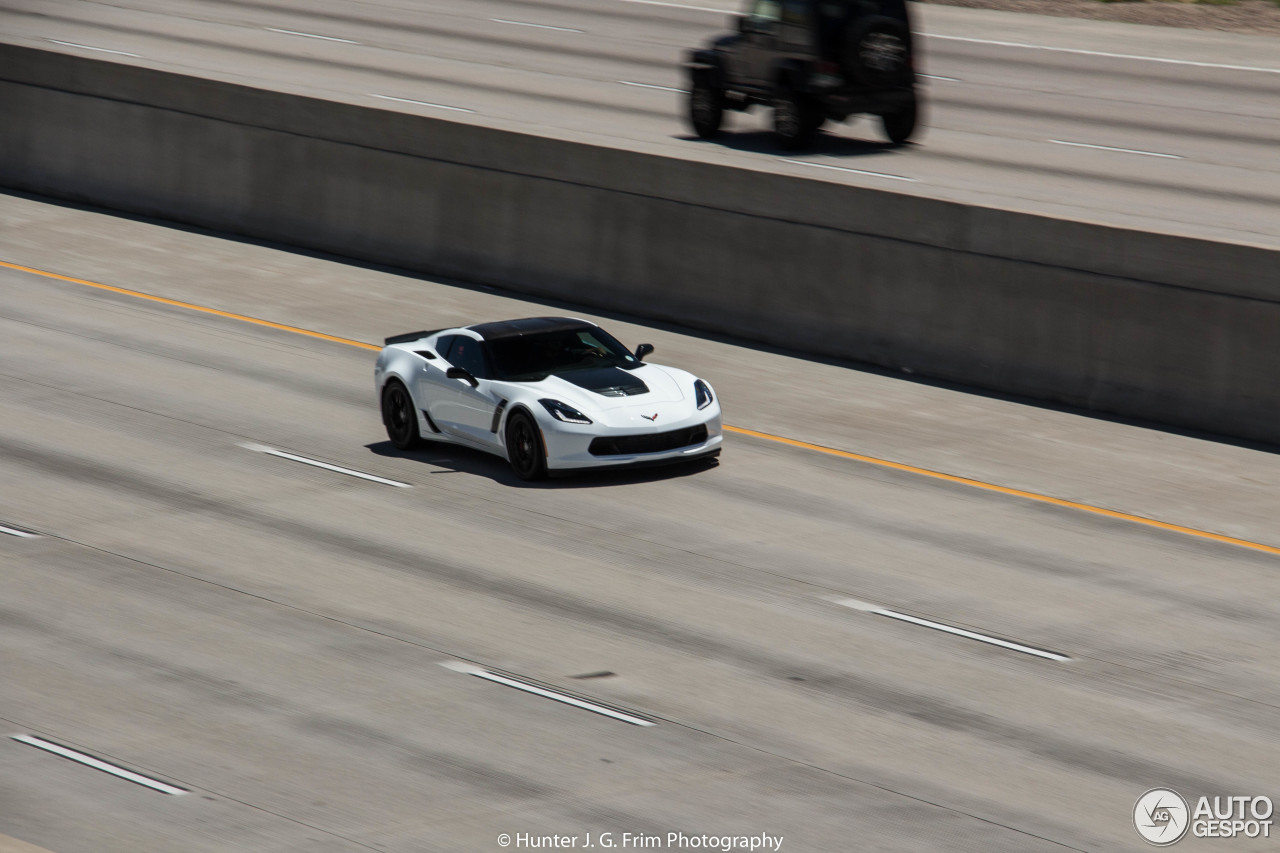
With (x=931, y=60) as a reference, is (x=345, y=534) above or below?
below

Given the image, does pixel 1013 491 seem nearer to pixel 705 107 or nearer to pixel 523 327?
pixel 523 327

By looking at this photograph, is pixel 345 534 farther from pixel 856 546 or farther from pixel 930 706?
pixel 930 706

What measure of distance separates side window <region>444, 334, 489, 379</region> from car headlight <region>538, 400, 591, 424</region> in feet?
3.26

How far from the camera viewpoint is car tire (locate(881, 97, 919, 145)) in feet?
89.2

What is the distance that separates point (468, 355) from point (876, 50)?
1110 cm

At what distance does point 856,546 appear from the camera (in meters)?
14.3

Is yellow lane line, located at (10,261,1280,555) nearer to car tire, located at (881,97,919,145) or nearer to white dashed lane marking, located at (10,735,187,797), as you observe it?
white dashed lane marking, located at (10,735,187,797)

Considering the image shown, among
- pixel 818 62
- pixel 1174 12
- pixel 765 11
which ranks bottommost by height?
pixel 818 62

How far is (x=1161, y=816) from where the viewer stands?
904 cm

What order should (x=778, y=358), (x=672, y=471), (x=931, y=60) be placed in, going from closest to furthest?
(x=672, y=471)
(x=778, y=358)
(x=931, y=60)

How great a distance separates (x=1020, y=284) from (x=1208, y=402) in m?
2.48

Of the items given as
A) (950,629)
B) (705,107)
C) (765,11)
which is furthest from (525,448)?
(705,107)

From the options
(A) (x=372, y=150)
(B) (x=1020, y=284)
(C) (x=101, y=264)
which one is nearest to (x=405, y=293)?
(A) (x=372, y=150)

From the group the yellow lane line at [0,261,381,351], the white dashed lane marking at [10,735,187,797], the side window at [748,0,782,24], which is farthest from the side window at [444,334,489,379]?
the side window at [748,0,782,24]
